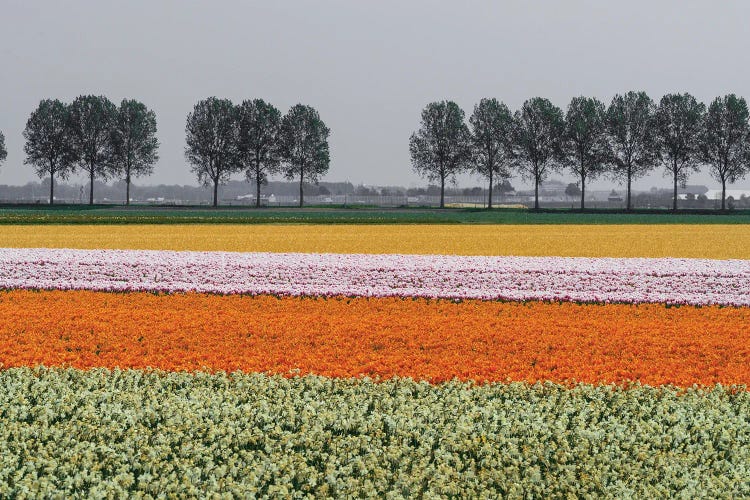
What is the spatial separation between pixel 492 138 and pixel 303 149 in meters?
20.9

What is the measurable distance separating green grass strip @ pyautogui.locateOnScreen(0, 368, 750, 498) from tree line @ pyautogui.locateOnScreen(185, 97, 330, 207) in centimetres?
8503

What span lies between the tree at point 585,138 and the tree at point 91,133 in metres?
49.4

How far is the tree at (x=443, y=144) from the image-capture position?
3637 inches

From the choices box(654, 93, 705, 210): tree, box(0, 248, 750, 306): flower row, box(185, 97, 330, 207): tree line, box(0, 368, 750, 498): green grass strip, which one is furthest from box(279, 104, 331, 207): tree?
box(0, 368, 750, 498): green grass strip

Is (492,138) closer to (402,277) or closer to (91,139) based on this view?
(91,139)

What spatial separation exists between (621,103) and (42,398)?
286 ft

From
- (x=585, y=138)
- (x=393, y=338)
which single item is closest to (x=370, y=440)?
(x=393, y=338)

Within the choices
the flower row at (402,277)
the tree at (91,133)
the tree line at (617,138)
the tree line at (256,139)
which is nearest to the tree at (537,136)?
the tree line at (617,138)

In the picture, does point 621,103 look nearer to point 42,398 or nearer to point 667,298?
point 667,298

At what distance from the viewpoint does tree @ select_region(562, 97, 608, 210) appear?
287ft

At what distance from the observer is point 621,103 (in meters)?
87.8

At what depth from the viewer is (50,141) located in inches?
3583

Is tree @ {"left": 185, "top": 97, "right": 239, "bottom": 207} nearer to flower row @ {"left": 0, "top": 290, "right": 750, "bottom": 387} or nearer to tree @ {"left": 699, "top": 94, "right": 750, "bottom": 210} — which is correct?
tree @ {"left": 699, "top": 94, "right": 750, "bottom": 210}

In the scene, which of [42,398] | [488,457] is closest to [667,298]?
[488,457]
